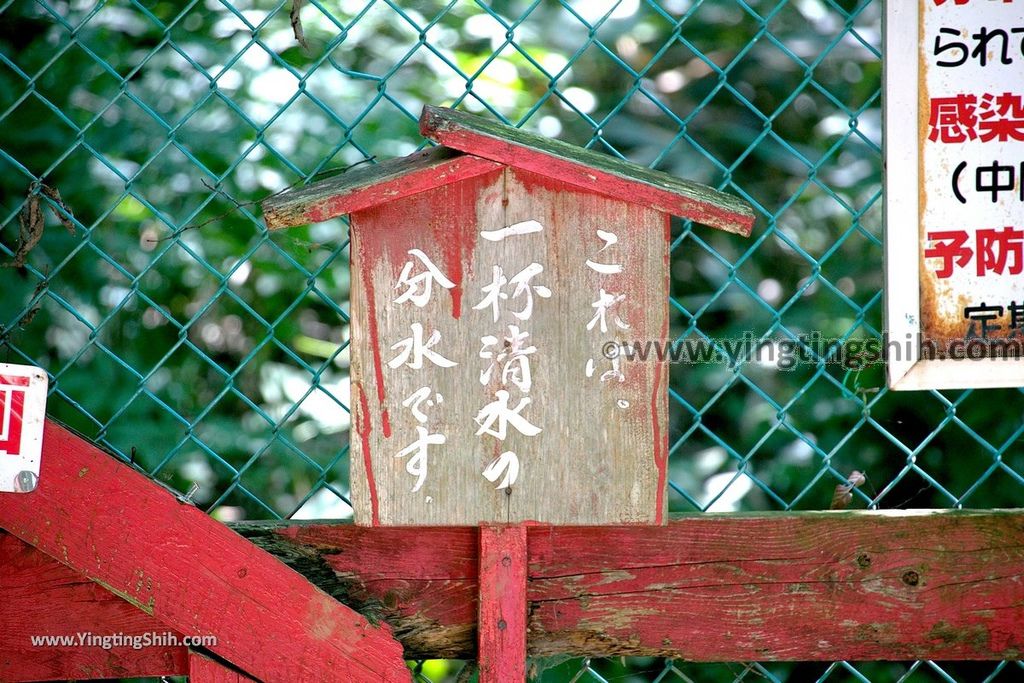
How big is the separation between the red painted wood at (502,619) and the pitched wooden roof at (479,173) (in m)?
0.54

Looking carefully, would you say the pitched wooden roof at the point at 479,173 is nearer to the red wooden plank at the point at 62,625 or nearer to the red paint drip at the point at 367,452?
the red paint drip at the point at 367,452

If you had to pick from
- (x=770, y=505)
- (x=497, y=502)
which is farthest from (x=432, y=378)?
(x=770, y=505)

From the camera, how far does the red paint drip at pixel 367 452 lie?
1.38 metres

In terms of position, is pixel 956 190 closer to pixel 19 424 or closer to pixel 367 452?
pixel 367 452

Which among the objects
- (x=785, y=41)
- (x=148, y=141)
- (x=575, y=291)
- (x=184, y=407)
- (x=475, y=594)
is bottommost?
(x=475, y=594)

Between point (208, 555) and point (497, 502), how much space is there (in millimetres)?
423

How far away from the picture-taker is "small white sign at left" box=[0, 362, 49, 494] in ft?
4.67

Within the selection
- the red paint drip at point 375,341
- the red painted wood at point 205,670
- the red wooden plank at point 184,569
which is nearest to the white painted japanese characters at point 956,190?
the red paint drip at point 375,341

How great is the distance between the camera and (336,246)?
2.72 meters

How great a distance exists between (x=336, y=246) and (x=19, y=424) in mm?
1363

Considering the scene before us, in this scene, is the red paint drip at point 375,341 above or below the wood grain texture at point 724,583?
above

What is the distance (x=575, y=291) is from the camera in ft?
4.56

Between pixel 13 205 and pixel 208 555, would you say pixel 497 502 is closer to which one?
pixel 208 555

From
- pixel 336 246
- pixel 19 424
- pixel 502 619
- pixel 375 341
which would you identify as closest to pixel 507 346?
pixel 375 341
